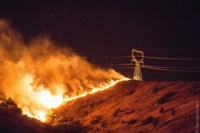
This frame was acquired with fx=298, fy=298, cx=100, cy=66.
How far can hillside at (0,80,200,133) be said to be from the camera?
2097cm

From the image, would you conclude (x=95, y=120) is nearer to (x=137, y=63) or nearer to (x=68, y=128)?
(x=68, y=128)

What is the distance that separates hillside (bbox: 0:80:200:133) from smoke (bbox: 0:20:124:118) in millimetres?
4386

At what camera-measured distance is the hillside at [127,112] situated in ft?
68.8

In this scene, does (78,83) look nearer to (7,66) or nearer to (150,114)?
(7,66)

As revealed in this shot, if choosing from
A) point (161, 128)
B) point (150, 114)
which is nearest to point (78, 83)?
point (150, 114)

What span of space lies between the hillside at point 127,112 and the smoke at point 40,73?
4.39 m

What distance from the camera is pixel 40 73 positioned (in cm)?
5012

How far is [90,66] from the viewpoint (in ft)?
180

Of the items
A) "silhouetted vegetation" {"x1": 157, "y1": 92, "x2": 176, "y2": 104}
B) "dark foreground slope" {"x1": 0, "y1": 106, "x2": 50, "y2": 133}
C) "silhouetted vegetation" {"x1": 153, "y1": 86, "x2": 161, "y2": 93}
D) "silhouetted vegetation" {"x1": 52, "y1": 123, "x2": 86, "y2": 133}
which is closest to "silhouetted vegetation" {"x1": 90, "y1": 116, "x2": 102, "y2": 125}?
"silhouetted vegetation" {"x1": 52, "y1": 123, "x2": 86, "y2": 133}

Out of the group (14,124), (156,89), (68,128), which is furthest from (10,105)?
(156,89)

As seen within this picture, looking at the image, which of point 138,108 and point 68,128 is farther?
point 138,108

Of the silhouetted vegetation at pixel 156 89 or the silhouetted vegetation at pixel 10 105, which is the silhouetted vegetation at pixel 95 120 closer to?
the silhouetted vegetation at pixel 156 89

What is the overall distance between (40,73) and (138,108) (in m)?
25.9

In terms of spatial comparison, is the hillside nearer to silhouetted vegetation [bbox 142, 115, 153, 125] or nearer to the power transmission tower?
silhouetted vegetation [bbox 142, 115, 153, 125]
